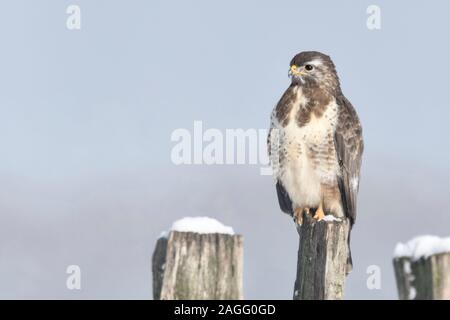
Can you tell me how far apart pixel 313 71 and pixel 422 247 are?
5.50 m

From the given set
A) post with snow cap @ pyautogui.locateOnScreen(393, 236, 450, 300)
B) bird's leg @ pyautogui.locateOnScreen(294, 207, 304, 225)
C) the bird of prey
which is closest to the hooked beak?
the bird of prey

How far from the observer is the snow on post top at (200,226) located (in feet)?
17.6

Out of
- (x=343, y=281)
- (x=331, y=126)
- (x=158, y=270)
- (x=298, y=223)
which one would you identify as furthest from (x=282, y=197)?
(x=158, y=270)

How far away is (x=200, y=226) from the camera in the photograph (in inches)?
212

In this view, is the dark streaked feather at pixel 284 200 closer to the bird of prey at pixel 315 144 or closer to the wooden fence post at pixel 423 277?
the bird of prey at pixel 315 144

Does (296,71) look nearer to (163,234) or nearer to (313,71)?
(313,71)

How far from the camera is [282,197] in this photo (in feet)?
35.2

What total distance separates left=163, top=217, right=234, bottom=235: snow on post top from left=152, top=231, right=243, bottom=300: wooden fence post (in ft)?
0.10

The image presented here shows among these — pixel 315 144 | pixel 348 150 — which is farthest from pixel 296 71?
pixel 348 150

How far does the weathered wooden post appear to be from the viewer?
651 centimetres

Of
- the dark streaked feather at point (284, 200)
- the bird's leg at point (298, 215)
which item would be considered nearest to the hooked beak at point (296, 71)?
the dark streaked feather at point (284, 200)
